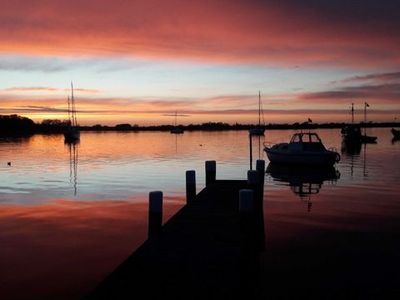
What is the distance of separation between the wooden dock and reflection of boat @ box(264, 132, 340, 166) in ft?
96.3

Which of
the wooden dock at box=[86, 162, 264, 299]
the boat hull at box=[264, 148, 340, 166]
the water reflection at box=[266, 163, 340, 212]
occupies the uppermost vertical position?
the wooden dock at box=[86, 162, 264, 299]

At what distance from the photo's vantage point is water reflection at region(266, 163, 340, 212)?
2817 cm

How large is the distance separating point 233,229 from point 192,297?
15.7ft

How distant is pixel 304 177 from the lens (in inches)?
1432

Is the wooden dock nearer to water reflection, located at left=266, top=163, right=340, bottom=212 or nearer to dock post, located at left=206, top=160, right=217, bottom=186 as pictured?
dock post, located at left=206, top=160, right=217, bottom=186

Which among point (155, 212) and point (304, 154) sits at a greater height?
point (155, 212)

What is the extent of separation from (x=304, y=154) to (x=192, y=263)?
1346 inches

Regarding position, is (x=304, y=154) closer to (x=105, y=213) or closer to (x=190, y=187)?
(x=105, y=213)

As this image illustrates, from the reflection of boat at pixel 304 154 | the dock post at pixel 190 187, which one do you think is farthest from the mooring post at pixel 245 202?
the reflection of boat at pixel 304 154

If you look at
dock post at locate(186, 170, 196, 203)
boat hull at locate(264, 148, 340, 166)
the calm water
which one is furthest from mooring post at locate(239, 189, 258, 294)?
boat hull at locate(264, 148, 340, 166)

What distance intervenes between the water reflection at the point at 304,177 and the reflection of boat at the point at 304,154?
0.73 metres

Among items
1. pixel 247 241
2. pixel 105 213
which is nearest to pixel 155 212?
pixel 247 241

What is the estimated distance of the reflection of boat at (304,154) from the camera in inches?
1614

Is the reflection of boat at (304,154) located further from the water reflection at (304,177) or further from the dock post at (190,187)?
the dock post at (190,187)
